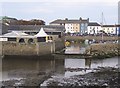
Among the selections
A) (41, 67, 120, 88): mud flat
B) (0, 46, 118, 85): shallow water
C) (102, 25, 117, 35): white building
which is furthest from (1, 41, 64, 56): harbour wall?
(102, 25, 117, 35): white building

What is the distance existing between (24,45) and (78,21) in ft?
143

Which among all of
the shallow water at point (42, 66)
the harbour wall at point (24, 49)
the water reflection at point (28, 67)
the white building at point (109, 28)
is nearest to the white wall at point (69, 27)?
the white building at point (109, 28)

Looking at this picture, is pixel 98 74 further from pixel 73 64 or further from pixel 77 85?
pixel 73 64

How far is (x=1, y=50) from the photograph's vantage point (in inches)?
911

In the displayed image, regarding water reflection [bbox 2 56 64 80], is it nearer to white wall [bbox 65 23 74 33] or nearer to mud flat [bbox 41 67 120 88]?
mud flat [bbox 41 67 120 88]

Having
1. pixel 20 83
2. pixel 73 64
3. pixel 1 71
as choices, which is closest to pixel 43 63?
pixel 73 64

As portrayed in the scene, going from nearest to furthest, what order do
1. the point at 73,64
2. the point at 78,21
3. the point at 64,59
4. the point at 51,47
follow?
the point at 73,64 → the point at 64,59 → the point at 51,47 → the point at 78,21

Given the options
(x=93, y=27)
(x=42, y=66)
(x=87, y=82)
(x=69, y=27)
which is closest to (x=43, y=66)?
(x=42, y=66)

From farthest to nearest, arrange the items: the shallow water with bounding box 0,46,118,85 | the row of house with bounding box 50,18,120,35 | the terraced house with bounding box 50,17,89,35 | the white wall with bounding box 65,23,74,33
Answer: the white wall with bounding box 65,23,74,33 < the terraced house with bounding box 50,17,89,35 < the row of house with bounding box 50,18,120,35 < the shallow water with bounding box 0,46,118,85

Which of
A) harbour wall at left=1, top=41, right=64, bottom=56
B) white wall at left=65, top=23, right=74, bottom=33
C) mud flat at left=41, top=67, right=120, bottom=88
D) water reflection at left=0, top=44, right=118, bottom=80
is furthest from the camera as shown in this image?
white wall at left=65, top=23, right=74, bottom=33

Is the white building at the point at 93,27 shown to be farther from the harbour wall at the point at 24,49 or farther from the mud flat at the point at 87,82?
the mud flat at the point at 87,82

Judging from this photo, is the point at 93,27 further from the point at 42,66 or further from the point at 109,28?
the point at 42,66

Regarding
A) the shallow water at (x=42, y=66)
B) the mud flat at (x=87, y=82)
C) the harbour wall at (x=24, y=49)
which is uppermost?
the harbour wall at (x=24, y=49)

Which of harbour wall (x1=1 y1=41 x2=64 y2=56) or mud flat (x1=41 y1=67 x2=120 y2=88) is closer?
mud flat (x1=41 y1=67 x2=120 y2=88)
